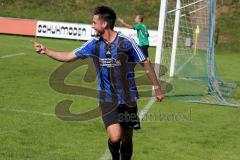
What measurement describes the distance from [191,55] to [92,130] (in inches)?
571

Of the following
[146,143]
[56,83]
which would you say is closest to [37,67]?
[56,83]

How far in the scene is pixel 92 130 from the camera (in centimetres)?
957

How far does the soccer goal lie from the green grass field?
1653 mm

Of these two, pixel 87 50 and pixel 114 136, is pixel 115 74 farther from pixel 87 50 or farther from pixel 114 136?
pixel 114 136

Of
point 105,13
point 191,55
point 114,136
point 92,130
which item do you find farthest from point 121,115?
point 191,55

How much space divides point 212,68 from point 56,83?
4.46 metres

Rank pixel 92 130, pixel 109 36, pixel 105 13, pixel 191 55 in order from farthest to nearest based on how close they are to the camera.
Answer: pixel 191 55
pixel 92 130
pixel 109 36
pixel 105 13

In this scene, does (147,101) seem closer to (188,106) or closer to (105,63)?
(188,106)

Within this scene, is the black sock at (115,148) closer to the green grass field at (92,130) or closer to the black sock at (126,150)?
the black sock at (126,150)

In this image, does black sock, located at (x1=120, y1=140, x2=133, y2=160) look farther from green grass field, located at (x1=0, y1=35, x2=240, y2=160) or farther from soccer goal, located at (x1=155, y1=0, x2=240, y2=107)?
soccer goal, located at (x1=155, y1=0, x2=240, y2=107)

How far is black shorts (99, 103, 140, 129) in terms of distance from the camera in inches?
264

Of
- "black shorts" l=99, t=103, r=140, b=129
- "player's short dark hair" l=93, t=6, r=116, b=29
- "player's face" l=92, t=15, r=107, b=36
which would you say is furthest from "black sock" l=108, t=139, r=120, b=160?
"player's short dark hair" l=93, t=6, r=116, b=29

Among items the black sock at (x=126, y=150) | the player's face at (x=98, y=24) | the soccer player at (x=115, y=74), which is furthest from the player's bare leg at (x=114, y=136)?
the player's face at (x=98, y=24)

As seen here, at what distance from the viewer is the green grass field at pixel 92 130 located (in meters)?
8.05
